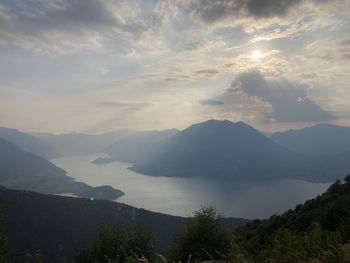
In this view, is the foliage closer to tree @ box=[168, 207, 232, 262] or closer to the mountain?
tree @ box=[168, 207, 232, 262]

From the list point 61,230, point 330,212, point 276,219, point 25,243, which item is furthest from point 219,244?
point 61,230

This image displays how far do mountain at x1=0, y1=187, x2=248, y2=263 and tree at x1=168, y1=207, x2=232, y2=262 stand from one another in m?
58.1

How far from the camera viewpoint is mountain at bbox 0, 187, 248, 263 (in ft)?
334

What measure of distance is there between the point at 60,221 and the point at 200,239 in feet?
342

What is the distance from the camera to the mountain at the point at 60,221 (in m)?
102

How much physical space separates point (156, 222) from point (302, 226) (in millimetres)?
108453

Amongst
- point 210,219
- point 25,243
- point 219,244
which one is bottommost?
point 25,243

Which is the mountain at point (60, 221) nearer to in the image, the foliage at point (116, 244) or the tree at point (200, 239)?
the foliage at point (116, 244)

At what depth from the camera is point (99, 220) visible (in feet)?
437

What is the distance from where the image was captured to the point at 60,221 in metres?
124

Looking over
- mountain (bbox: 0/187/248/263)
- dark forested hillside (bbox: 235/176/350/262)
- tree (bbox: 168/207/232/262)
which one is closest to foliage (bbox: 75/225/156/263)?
tree (bbox: 168/207/232/262)

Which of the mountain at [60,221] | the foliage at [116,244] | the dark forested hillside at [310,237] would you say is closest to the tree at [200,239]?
the dark forested hillside at [310,237]

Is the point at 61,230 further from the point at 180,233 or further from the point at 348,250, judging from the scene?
the point at 348,250

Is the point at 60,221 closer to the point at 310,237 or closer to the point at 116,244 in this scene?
the point at 116,244
